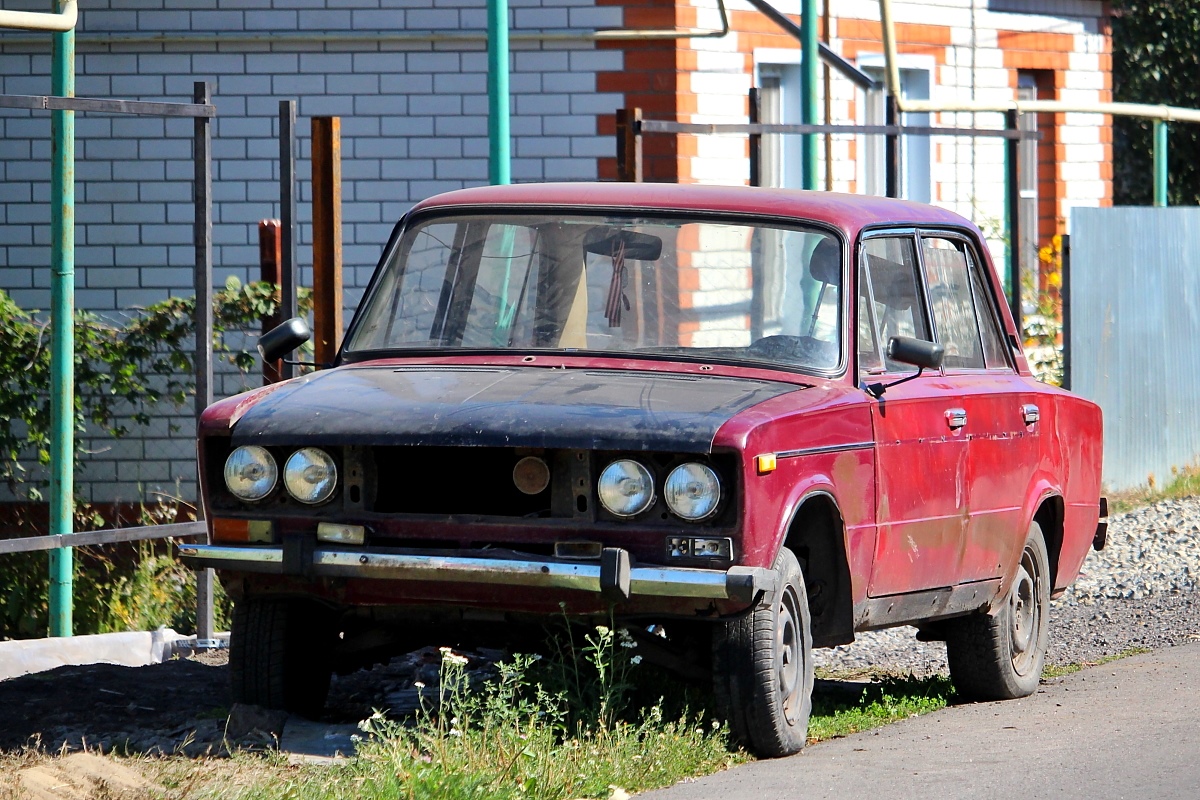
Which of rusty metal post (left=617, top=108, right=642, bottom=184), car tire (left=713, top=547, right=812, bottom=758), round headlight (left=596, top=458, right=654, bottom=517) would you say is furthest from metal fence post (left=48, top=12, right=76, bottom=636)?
car tire (left=713, top=547, right=812, bottom=758)

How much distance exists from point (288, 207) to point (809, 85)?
535 centimetres

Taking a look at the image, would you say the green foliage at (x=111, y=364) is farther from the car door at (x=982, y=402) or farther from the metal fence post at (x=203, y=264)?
the car door at (x=982, y=402)

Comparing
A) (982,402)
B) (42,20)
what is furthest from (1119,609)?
(42,20)

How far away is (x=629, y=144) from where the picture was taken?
1014 cm

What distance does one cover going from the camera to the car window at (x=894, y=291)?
23.1 ft

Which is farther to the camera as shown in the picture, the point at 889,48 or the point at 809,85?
the point at 889,48

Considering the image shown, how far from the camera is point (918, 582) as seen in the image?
700 cm

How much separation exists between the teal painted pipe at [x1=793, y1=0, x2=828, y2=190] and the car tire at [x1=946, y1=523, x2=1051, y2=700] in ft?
17.7

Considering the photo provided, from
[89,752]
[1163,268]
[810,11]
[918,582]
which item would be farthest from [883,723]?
[1163,268]

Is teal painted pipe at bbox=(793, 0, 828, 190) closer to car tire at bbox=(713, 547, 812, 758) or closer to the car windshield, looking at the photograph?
the car windshield

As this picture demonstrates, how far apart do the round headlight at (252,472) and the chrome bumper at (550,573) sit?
0.76ft

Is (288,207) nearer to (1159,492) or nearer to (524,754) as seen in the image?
(524,754)

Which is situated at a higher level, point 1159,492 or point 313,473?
point 313,473

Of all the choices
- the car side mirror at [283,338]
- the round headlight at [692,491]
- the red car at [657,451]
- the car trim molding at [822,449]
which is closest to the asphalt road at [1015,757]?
the red car at [657,451]
